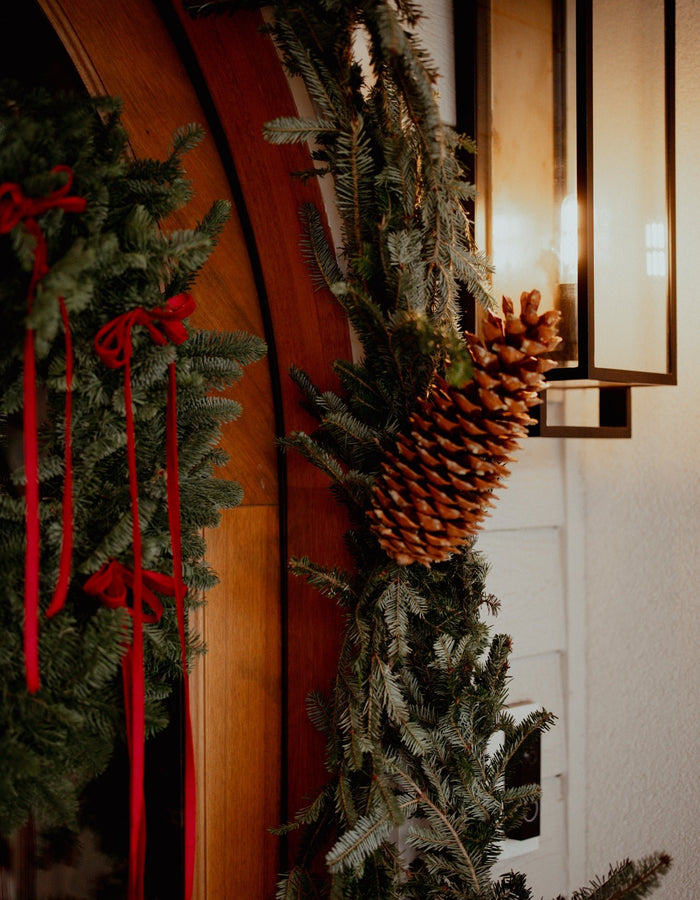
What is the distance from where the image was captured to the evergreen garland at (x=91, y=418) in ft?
1.97

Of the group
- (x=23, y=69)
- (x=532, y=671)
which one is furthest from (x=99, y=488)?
(x=532, y=671)

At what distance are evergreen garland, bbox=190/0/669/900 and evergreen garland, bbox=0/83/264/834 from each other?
5.5 inches

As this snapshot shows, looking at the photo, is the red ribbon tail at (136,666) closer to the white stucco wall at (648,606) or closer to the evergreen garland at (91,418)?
the evergreen garland at (91,418)

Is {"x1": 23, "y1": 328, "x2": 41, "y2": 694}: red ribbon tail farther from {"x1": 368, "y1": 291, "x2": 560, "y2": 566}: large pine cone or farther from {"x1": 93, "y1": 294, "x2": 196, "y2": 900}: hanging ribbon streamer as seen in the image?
{"x1": 368, "y1": 291, "x2": 560, "y2": 566}: large pine cone

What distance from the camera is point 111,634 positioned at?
61 cm

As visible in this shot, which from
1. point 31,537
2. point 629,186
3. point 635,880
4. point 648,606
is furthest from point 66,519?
point 648,606

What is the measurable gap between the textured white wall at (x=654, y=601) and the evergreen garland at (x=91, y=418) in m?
0.76

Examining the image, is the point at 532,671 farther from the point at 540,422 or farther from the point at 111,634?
the point at 111,634

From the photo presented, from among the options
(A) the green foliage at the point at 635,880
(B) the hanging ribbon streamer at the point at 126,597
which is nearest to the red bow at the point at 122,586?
(B) the hanging ribbon streamer at the point at 126,597

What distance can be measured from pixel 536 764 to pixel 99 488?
815mm

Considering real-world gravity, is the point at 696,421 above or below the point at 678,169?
below

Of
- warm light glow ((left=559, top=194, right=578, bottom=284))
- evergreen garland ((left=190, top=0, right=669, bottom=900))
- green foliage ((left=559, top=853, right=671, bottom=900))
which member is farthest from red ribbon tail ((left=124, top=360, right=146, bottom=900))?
warm light glow ((left=559, top=194, right=578, bottom=284))

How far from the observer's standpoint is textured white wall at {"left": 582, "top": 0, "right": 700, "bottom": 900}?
1206 mm

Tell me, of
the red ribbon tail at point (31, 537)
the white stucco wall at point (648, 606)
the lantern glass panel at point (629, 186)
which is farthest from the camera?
the white stucco wall at point (648, 606)
